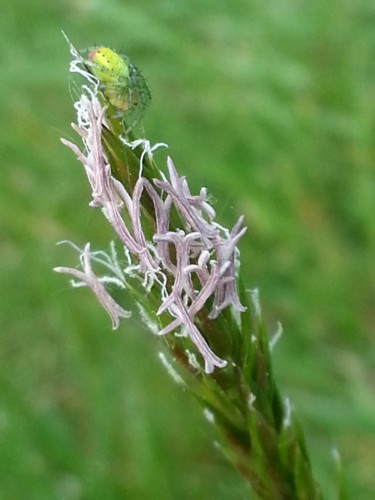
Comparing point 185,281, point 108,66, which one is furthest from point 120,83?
point 185,281

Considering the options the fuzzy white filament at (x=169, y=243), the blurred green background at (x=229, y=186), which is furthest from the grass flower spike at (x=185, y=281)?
the blurred green background at (x=229, y=186)

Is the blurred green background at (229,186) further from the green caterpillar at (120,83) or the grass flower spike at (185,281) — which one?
the green caterpillar at (120,83)

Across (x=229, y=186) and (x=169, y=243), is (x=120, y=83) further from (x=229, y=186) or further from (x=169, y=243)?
(x=229, y=186)

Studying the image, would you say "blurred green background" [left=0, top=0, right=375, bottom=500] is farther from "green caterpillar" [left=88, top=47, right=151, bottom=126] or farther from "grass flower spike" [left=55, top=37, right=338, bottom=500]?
"green caterpillar" [left=88, top=47, right=151, bottom=126]

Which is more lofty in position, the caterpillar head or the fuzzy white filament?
the caterpillar head

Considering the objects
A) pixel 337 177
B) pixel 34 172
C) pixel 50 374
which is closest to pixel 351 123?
pixel 337 177

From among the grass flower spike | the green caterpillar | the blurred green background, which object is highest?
the blurred green background

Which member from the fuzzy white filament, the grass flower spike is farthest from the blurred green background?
the fuzzy white filament

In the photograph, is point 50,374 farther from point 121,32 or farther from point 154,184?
point 154,184
